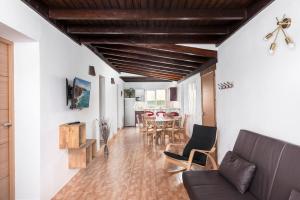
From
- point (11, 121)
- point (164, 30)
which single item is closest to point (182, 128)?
point (164, 30)

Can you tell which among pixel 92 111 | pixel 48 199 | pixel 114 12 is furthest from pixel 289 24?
pixel 92 111

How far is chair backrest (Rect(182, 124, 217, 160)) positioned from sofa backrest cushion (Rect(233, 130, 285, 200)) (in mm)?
1131

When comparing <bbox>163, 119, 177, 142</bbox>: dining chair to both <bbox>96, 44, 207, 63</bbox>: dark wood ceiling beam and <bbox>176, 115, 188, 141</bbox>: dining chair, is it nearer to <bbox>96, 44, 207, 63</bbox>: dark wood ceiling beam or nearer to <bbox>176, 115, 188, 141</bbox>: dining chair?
<bbox>176, 115, 188, 141</bbox>: dining chair

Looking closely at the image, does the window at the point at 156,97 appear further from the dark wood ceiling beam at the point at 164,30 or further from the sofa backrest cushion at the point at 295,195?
the sofa backrest cushion at the point at 295,195

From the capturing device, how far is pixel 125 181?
11.7 ft

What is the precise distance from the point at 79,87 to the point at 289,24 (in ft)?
10.4

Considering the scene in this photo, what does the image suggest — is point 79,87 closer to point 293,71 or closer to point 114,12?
point 114,12

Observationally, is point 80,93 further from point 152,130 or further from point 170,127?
point 170,127

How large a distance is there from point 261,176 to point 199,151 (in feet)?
4.41

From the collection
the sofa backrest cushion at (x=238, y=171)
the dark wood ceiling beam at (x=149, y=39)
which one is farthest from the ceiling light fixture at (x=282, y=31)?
the dark wood ceiling beam at (x=149, y=39)

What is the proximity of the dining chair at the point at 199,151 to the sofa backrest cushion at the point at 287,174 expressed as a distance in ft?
5.07

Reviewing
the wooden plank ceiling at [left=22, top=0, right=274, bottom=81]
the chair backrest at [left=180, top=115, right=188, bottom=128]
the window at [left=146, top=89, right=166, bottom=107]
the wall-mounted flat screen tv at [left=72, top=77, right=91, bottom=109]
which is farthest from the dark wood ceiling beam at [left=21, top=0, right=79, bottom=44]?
the window at [left=146, top=89, right=166, bottom=107]

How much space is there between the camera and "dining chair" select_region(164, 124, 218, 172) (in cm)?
344

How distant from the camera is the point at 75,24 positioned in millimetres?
3480
